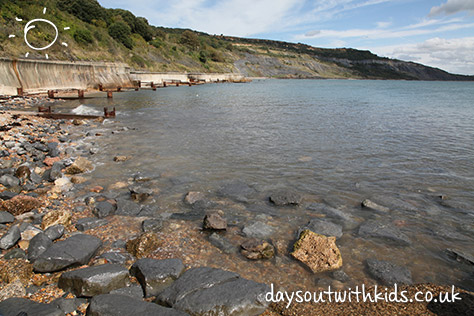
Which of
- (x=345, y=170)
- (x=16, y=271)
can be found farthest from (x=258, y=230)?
(x=345, y=170)

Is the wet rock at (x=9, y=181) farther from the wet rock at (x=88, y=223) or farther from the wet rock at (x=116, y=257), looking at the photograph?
the wet rock at (x=116, y=257)

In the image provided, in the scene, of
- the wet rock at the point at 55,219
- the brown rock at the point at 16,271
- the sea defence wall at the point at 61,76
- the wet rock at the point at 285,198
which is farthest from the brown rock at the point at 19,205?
the sea defence wall at the point at 61,76

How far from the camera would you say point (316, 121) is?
1736cm

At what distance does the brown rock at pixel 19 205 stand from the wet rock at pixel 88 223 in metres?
1.00

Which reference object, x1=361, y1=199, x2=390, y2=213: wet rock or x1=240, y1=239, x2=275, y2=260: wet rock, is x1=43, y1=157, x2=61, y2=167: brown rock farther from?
x1=361, y1=199, x2=390, y2=213: wet rock

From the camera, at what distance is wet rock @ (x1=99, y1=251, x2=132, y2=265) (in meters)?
4.02

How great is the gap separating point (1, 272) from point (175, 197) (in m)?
3.35

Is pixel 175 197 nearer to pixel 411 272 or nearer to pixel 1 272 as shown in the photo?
pixel 1 272

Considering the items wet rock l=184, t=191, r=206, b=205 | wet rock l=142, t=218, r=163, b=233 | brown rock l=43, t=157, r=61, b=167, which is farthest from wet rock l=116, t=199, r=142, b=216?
brown rock l=43, t=157, r=61, b=167

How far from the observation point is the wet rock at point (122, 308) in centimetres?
280

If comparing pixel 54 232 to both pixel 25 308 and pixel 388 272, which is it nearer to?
pixel 25 308

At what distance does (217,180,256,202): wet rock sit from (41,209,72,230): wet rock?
10.2 ft

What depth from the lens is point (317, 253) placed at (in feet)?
13.9

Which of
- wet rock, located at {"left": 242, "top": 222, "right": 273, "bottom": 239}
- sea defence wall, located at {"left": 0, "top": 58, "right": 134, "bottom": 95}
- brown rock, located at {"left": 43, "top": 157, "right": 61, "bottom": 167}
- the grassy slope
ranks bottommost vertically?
wet rock, located at {"left": 242, "top": 222, "right": 273, "bottom": 239}
